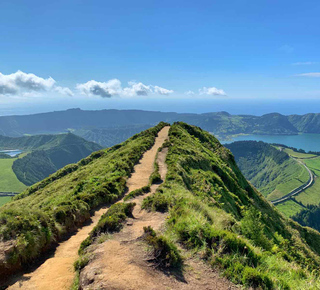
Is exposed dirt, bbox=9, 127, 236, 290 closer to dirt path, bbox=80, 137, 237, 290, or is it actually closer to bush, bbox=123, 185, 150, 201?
dirt path, bbox=80, 137, 237, 290

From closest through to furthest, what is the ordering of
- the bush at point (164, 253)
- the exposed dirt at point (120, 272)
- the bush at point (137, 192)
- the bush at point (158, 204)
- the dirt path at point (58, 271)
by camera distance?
the exposed dirt at point (120, 272)
the dirt path at point (58, 271)
the bush at point (164, 253)
the bush at point (158, 204)
the bush at point (137, 192)

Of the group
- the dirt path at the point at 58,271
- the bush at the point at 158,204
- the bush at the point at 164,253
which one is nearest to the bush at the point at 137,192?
the bush at the point at 158,204

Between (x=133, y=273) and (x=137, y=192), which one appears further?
(x=137, y=192)

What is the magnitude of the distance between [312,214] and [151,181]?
219m

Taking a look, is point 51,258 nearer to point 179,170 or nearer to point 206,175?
point 179,170

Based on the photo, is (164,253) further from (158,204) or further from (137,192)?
(137,192)

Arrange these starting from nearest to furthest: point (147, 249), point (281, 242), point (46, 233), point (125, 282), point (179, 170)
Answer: point (125, 282), point (147, 249), point (46, 233), point (281, 242), point (179, 170)

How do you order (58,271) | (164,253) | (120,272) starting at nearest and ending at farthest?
1. (120,272)
2. (164,253)
3. (58,271)

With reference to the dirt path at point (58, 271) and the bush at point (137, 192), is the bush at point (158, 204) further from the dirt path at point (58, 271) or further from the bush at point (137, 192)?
the dirt path at point (58, 271)

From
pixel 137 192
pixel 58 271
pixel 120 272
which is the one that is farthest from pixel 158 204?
pixel 120 272

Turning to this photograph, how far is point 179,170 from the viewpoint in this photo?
2628 centimetres

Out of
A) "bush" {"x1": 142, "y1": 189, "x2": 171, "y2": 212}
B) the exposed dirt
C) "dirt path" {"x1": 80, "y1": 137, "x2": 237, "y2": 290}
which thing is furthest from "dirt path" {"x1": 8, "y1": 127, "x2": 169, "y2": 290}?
"bush" {"x1": 142, "y1": 189, "x2": 171, "y2": 212}

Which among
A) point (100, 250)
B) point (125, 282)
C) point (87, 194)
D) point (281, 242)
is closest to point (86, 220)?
point (87, 194)

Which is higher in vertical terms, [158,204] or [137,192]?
[158,204]
